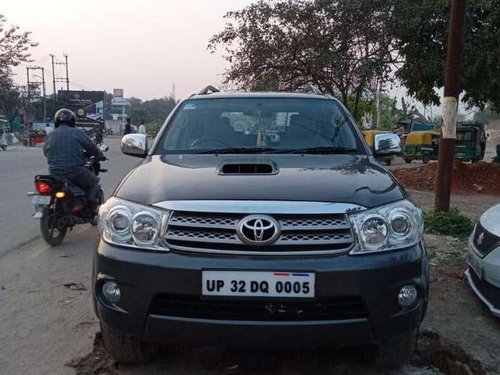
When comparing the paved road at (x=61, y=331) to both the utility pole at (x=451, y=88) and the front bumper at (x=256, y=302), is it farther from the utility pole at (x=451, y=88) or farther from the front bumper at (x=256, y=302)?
the utility pole at (x=451, y=88)

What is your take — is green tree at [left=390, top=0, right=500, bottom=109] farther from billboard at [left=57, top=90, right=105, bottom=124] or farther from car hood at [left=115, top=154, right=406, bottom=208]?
billboard at [left=57, top=90, right=105, bottom=124]

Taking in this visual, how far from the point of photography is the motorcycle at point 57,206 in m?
6.73

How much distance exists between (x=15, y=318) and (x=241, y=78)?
35.3 ft

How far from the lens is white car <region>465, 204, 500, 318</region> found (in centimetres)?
409

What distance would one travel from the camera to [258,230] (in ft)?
9.34

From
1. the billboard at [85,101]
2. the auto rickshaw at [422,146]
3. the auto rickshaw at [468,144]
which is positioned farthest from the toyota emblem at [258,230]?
the billboard at [85,101]

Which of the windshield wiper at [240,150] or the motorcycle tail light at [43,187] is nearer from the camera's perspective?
the windshield wiper at [240,150]

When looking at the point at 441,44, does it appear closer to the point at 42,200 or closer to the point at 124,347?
the point at 42,200

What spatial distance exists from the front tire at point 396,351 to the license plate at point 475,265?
127 cm

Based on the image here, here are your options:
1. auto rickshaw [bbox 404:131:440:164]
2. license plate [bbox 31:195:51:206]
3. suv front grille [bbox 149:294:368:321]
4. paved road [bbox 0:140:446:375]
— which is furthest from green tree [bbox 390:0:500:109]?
suv front grille [bbox 149:294:368:321]

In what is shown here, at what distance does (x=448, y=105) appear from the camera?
22.9 feet

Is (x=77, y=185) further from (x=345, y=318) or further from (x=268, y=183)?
(x=345, y=318)

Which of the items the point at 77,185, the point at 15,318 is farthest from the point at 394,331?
the point at 77,185

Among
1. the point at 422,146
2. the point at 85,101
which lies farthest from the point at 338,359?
the point at 85,101
